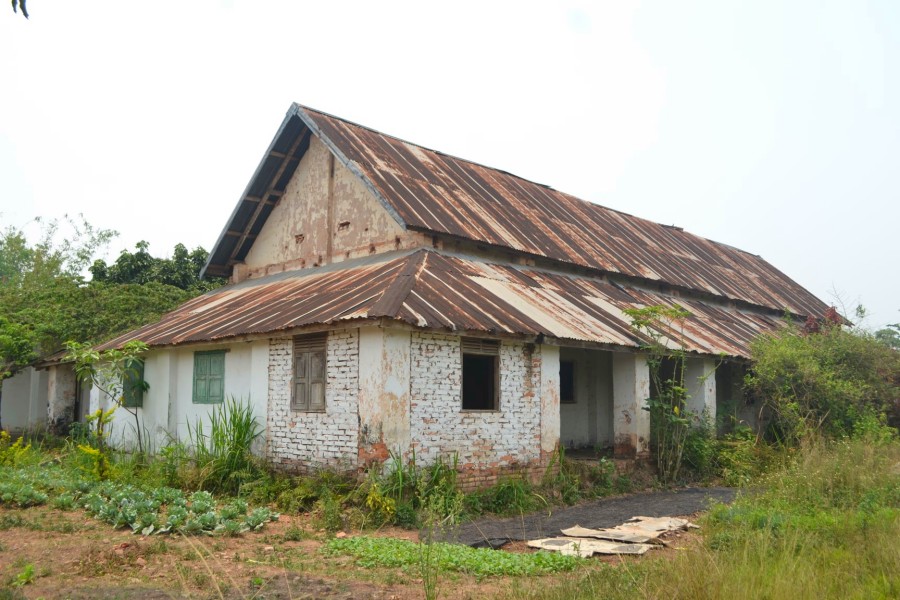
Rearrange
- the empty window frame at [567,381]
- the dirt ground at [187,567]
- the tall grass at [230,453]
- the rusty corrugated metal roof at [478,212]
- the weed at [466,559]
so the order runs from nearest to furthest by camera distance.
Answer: the dirt ground at [187,567]
the weed at [466,559]
the tall grass at [230,453]
the rusty corrugated metal roof at [478,212]
the empty window frame at [567,381]

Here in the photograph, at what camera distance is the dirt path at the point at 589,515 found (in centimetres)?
884

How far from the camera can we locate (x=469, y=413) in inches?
424

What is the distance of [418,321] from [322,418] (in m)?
2.19

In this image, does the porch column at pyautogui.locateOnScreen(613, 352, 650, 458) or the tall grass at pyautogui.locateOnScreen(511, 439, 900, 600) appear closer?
the tall grass at pyautogui.locateOnScreen(511, 439, 900, 600)

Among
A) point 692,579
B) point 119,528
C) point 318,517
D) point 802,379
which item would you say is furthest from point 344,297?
point 802,379

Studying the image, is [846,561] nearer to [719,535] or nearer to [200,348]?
[719,535]

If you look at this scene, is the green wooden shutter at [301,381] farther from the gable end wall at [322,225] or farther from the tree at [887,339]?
the tree at [887,339]

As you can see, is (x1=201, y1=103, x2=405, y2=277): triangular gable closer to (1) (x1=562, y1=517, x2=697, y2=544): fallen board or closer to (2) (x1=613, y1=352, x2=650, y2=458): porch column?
(2) (x1=613, y1=352, x2=650, y2=458): porch column

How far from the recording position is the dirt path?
884 cm

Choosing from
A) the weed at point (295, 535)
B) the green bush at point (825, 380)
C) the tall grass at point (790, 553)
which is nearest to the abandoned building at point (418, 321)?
the green bush at point (825, 380)

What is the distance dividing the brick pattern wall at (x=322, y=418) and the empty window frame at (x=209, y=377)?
5.78 feet

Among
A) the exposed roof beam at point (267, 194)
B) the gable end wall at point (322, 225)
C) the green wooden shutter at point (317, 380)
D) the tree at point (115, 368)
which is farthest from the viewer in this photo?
the exposed roof beam at point (267, 194)

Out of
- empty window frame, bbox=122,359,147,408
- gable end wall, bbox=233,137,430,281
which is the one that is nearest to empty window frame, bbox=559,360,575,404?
gable end wall, bbox=233,137,430,281

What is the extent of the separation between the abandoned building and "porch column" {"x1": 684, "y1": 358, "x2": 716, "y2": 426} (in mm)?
39
